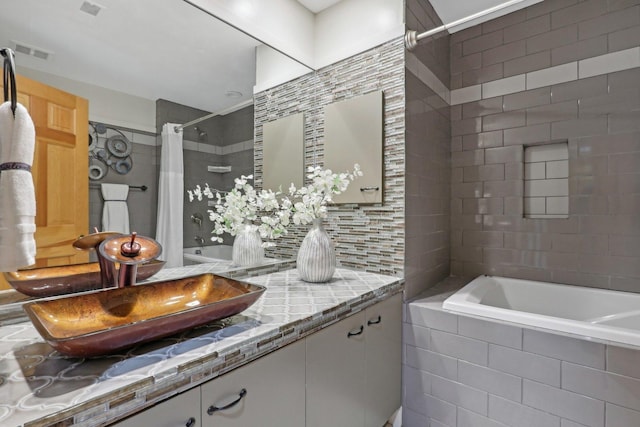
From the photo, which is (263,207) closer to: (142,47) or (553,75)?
(142,47)

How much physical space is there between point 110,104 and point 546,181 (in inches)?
107

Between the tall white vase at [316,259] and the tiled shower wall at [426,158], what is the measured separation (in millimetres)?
512

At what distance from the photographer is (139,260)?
1180mm

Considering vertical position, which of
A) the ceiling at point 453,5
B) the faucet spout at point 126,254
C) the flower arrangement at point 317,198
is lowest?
the faucet spout at point 126,254

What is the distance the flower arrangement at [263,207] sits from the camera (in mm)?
1765

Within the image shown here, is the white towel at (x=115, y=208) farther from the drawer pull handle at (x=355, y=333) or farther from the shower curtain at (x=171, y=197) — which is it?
the drawer pull handle at (x=355, y=333)

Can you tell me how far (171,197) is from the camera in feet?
4.96

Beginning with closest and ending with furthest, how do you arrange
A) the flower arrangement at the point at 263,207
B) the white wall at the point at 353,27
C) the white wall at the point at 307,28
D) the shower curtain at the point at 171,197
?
the shower curtain at the point at 171,197 → the flower arrangement at the point at 263,207 → the white wall at the point at 307,28 → the white wall at the point at 353,27

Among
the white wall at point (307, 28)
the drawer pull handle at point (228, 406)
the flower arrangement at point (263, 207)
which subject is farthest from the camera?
the white wall at point (307, 28)

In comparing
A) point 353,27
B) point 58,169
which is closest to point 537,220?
point 353,27

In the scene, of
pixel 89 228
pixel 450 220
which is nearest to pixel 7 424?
pixel 89 228

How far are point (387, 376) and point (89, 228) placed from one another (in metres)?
1.63

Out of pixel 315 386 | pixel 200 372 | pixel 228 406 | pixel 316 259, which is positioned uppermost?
pixel 316 259

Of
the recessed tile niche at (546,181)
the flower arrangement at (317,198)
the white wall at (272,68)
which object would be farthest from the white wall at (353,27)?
the recessed tile niche at (546,181)
